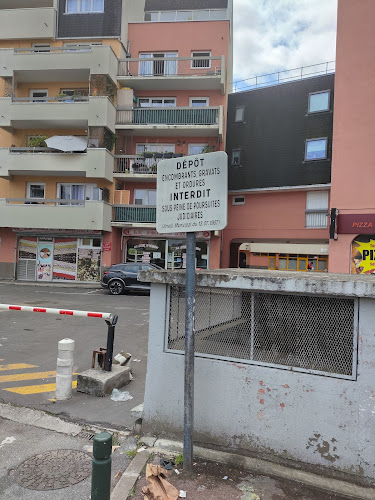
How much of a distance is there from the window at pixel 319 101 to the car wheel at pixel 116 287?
15.9 metres

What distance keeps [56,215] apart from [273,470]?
63.9ft

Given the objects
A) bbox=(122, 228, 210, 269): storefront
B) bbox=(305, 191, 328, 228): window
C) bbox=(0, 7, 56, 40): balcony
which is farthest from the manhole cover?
bbox=(0, 7, 56, 40): balcony

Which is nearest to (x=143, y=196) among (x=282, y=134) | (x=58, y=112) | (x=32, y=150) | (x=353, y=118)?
(x=58, y=112)

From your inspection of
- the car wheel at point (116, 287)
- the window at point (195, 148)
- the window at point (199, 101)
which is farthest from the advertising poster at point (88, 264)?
the window at point (199, 101)

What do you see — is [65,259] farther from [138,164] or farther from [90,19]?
[90,19]

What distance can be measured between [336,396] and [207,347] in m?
1.22

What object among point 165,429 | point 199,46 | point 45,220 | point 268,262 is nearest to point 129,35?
point 199,46

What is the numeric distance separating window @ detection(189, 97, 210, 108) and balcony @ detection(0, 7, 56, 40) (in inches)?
372

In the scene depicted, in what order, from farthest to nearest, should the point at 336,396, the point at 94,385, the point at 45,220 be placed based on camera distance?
the point at 45,220 → the point at 94,385 → the point at 336,396

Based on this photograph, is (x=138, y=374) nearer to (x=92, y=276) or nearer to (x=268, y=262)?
(x=92, y=276)

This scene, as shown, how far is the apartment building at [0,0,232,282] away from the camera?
2089 cm

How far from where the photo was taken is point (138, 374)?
239 inches

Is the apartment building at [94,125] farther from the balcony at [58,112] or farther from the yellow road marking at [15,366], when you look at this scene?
the yellow road marking at [15,366]

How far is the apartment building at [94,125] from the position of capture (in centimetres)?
2089
